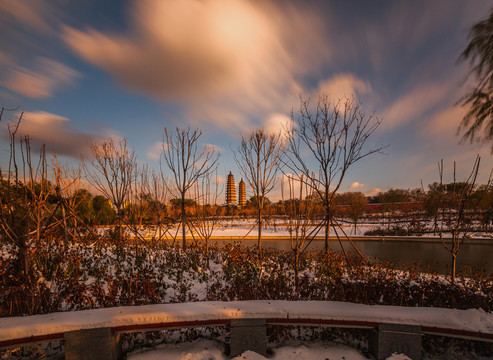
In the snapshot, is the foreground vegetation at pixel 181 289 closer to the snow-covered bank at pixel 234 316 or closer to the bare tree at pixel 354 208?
the snow-covered bank at pixel 234 316

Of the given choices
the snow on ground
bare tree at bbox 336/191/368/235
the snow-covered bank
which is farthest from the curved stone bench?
bare tree at bbox 336/191/368/235

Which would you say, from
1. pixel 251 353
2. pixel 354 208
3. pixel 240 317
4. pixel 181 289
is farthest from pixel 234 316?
pixel 354 208

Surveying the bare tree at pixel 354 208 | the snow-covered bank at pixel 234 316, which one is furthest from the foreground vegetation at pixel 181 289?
the bare tree at pixel 354 208

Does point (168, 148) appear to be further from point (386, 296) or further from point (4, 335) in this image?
point (386, 296)

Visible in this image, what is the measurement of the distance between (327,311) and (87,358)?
2833 mm

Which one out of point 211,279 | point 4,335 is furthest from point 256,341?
point 211,279

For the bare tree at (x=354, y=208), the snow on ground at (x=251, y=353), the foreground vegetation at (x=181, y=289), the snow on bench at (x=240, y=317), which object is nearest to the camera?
the snow on bench at (x=240, y=317)

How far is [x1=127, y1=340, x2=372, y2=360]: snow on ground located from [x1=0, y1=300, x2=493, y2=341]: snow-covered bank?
1.52ft

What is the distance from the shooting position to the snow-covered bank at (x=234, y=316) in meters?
2.46

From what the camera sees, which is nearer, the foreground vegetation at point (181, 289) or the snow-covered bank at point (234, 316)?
the snow-covered bank at point (234, 316)

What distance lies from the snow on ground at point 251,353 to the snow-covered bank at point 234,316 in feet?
1.52

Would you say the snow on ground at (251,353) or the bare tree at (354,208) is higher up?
the bare tree at (354,208)

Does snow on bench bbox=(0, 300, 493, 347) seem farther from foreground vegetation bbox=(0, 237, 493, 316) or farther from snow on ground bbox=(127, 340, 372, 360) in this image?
foreground vegetation bbox=(0, 237, 493, 316)

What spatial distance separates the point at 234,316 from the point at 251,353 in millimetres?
458
